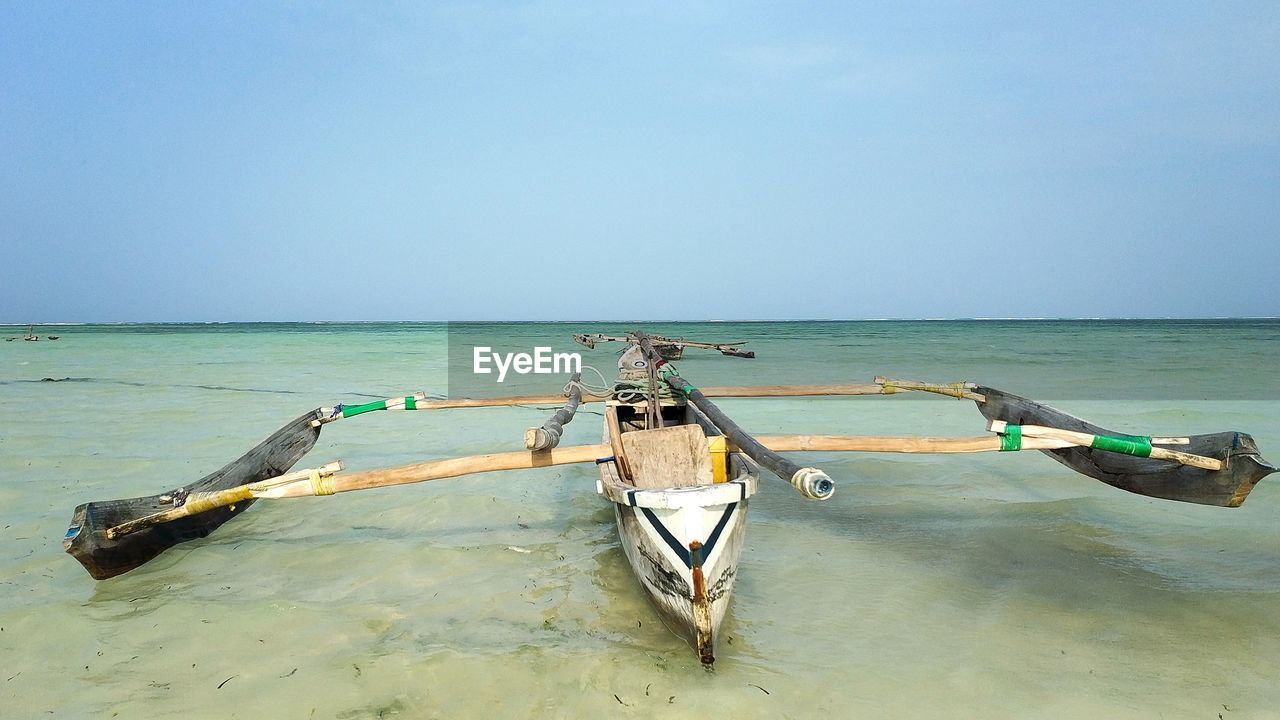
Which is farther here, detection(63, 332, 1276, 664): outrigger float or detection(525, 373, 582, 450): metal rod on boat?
detection(525, 373, 582, 450): metal rod on boat

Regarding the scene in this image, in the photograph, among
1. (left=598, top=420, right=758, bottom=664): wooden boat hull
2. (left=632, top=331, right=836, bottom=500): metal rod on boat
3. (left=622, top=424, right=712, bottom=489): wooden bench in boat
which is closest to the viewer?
(left=632, top=331, right=836, bottom=500): metal rod on boat

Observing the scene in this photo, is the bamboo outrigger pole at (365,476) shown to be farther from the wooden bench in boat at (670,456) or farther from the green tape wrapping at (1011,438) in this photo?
the green tape wrapping at (1011,438)

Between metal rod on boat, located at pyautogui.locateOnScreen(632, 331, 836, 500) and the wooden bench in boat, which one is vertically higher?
metal rod on boat, located at pyautogui.locateOnScreen(632, 331, 836, 500)

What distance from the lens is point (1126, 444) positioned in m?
3.89

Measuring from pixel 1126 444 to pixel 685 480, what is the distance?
8.96 feet

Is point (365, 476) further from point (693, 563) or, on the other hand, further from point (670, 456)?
point (693, 563)

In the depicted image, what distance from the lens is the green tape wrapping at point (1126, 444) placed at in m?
3.87

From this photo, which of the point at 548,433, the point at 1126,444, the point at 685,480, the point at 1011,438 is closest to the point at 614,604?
the point at 685,480

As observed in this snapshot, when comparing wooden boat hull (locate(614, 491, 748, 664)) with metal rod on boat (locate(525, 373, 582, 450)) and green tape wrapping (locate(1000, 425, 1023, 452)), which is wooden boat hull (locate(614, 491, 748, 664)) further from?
green tape wrapping (locate(1000, 425, 1023, 452))

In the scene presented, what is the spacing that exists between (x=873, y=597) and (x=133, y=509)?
486 cm

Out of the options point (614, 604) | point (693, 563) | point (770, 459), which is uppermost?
point (770, 459)

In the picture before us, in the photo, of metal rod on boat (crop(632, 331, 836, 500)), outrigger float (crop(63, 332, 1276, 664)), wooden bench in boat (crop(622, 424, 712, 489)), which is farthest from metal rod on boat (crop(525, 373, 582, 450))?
metal rod on boat (crop(632, 331, 836, 500))

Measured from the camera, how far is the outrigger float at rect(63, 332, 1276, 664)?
295 cm

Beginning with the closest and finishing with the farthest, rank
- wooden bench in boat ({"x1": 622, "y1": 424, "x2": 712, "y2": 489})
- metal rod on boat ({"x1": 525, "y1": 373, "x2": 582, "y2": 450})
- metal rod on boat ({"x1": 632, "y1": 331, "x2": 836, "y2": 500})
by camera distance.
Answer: metal rod on boat ({"x1": 632, "y1": 331, "x2": 836, "y2": 500}) → metal rod on boat ({"x1": 525, "y1": 373, "x2": 582, "y2": 450}) → wooden bench in boat ({"x1": 622, "y1": 424, "x2": 712, "y2": 489})
